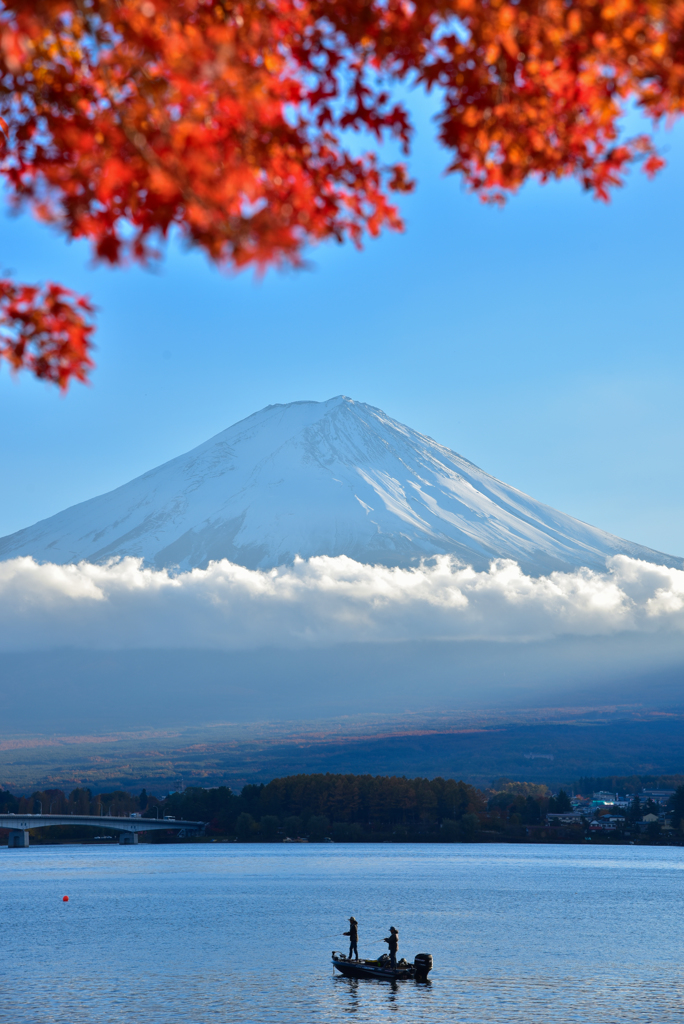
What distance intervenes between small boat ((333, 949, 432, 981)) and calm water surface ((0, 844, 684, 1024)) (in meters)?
0.58

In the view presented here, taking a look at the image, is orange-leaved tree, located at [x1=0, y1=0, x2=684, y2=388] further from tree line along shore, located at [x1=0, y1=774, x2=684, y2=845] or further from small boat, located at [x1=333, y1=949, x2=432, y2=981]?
tree line along shore, located at [x1=0, y1=774, x2=684, y2=845]

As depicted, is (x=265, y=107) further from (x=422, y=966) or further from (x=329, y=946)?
(x=329, y=946)

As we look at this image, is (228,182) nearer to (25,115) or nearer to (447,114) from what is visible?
(447,114)

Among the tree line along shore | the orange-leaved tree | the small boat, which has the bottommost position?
the tree line along shore

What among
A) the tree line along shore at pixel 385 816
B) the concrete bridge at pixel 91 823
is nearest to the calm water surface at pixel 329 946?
the concrete bridge at pixel 91 823

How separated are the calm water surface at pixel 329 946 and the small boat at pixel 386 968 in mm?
578

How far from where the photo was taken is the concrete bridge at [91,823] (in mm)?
138000

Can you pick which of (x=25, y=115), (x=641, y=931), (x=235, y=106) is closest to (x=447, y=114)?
(x=235, y=106)

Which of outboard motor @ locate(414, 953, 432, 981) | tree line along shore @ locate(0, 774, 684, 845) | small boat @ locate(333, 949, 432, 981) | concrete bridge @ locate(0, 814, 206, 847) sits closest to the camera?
outboard motor @ locate(414, 953, 432, 981)

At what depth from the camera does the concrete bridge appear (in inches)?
5433

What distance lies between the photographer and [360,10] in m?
5.63

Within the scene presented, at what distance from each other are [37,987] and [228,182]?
42.8 metres

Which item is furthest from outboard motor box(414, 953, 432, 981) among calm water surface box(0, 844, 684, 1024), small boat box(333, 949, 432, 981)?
calm water surface box(0, 844, 684, 1024)

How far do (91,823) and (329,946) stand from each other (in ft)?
319
